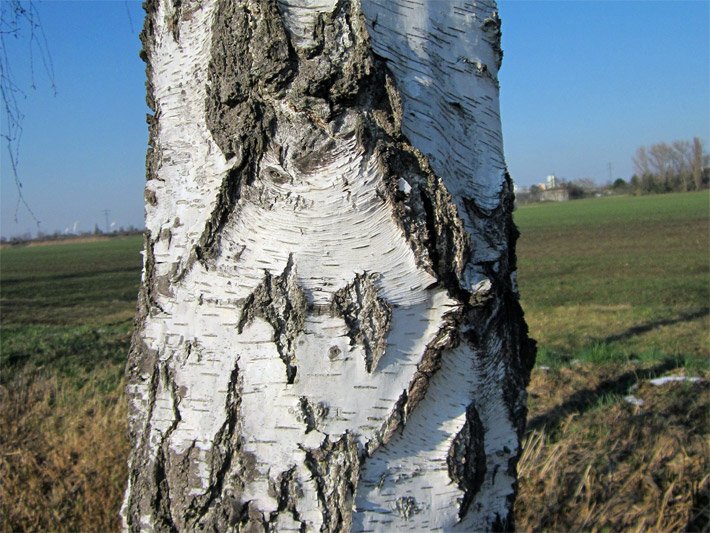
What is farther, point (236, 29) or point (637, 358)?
point (637, 358)

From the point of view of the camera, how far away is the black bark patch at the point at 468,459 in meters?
1.05

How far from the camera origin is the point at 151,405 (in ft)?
3.56

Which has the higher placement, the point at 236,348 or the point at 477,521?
the point at 236,348

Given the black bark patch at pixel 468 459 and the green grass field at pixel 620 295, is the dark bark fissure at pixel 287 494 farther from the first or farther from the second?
the green grass field at pixel 620 295

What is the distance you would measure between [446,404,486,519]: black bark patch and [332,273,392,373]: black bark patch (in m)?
0.21

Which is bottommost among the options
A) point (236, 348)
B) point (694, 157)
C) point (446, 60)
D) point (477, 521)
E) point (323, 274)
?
point (477, 521)

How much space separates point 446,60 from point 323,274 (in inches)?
16.8

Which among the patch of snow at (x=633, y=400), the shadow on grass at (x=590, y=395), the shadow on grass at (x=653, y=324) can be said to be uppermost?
the patch of snow at (x=633, y=400)

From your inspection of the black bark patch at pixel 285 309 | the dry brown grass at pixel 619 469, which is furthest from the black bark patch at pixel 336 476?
the dry brown grass at pixel 619 469

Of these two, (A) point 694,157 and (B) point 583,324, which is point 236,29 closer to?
(B) point 583,324

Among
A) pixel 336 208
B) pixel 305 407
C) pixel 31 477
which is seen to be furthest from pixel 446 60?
pixel 31 477

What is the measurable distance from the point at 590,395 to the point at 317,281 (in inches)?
149

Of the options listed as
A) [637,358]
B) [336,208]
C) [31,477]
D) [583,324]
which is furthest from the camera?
[583,324]

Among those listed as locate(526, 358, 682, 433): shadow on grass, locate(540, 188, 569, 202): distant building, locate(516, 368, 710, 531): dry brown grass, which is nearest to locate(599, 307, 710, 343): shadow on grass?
locate(526, 358, 682, 433): shadow on grass
